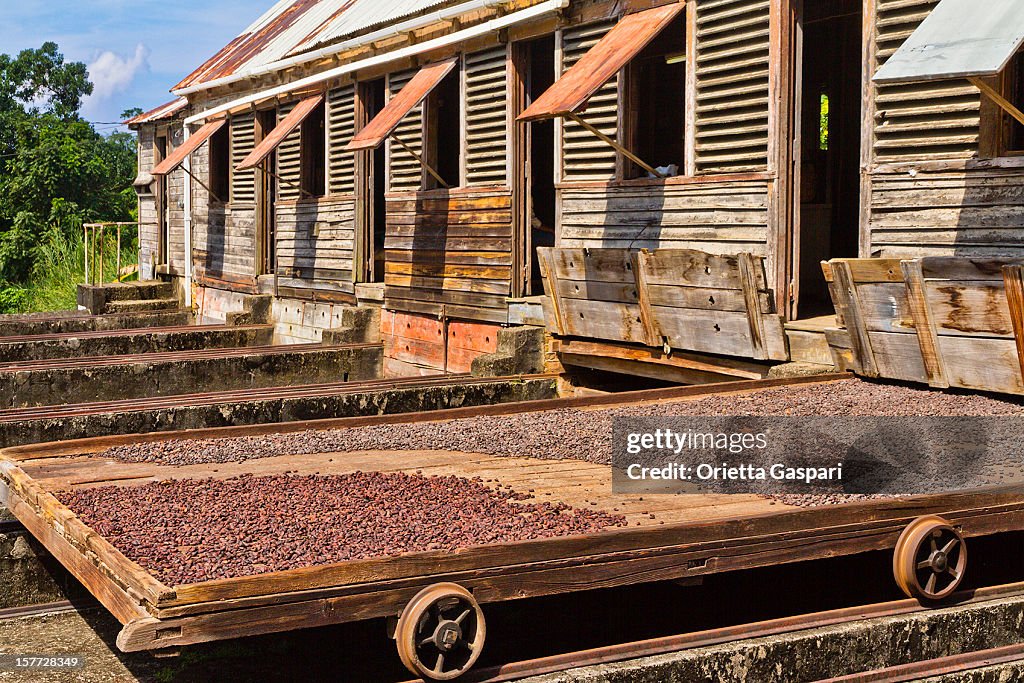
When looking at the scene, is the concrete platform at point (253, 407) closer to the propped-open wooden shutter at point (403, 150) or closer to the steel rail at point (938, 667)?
the propped-open wooden shutter at point (403, 150)

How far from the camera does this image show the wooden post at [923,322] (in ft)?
Answer: 27.2

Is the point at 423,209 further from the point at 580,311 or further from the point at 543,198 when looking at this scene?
the point at 580,311

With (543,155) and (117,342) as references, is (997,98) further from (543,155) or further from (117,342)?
(117,342)

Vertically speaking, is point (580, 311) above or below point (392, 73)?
below

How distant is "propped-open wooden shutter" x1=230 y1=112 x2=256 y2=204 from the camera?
22094 mm

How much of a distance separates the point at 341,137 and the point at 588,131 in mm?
6843

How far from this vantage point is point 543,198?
18.1 meters

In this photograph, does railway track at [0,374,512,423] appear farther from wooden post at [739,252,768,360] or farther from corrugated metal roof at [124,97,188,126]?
corrugated metal roof at [124,97,188,126]

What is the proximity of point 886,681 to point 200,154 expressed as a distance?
21.3 metres

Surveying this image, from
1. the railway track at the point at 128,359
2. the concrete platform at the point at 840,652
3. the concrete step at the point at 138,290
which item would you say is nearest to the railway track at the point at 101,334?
the railway track at the point at 128,359

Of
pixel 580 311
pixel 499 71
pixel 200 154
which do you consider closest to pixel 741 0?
pixel 580 311

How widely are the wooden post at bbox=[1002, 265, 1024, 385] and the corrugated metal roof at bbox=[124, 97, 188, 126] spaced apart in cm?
2113

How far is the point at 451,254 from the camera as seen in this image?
50.1 feet

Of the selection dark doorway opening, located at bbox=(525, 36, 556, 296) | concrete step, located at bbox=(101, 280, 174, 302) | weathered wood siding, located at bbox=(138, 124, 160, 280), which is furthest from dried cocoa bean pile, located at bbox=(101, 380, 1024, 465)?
weathered wood siding, located at bbox=(138, 124, 160, 280)
